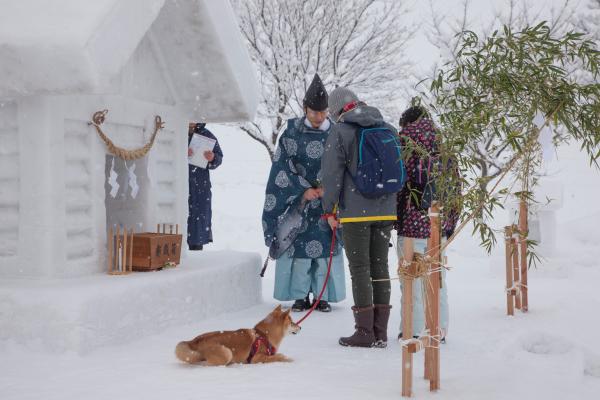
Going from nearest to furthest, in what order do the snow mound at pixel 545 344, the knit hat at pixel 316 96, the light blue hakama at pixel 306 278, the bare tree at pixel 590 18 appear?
the snow mound at pixel 545 344, the knit hat at pixel 316 96, the light blue hakama at pixel 306 278, the bare tree at pixel 590 18

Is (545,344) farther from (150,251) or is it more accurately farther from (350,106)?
(150,251)

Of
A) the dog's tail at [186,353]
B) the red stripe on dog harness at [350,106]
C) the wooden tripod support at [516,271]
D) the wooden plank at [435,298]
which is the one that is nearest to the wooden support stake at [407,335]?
the wooden plank at [435,298]

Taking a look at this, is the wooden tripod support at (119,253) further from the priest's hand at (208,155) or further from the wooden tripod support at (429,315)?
the wooden tripod support at (429,315)

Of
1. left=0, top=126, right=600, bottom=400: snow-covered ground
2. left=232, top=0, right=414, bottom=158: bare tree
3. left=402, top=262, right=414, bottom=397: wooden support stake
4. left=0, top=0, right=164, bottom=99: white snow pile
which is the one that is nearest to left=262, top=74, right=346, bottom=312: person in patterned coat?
left=0, top=126, right=600, bottom=400: snow-covered ground

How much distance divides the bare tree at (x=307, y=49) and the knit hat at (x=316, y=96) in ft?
24.9

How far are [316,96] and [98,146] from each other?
1.95 m

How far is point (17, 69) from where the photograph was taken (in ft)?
15.7

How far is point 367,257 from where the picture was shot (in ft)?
16.3

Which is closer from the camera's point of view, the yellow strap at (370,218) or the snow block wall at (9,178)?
the yellow strap at (370,218)

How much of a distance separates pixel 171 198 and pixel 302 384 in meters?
3.40

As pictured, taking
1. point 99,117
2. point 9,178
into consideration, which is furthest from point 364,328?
point 9,178

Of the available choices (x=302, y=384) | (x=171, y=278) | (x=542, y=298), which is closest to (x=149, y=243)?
(x=171, y=278)

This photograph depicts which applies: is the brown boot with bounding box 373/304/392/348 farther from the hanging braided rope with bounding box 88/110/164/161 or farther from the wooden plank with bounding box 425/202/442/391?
the hanging braided rope with bounding box 88/110/164/161

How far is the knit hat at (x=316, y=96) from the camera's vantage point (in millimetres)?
6238
